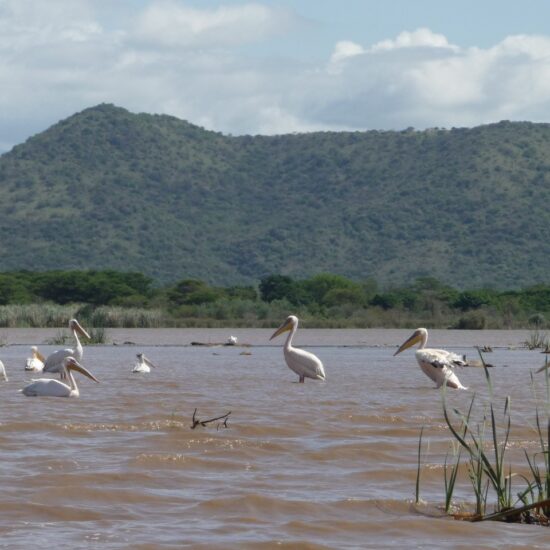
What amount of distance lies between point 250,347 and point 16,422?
18.8 meters

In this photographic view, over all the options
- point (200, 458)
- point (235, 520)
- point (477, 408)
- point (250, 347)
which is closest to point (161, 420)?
point (200, 458)

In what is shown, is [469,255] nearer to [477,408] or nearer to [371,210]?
[371,210]

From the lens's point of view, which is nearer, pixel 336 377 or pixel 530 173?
pixel 336 377

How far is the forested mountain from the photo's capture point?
65.2 meters

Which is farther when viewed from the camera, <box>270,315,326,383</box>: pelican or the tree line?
the tree line

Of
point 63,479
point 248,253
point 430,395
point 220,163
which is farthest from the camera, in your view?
point 220,163

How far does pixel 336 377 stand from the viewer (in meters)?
17.5

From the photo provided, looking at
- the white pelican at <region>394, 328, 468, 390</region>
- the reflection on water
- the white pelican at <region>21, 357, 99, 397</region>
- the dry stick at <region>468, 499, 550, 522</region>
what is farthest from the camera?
the white pelican at <region>394, 328, 468, 390</region>

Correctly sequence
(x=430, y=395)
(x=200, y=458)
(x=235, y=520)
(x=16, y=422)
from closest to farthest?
(x=235, y=520) < (x=200, y=458) < (x=16, y=422) < (x=430, y=395)

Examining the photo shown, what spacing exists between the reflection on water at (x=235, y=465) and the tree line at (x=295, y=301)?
24582mm

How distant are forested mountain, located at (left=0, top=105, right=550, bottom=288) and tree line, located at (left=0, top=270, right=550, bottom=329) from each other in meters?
11.2

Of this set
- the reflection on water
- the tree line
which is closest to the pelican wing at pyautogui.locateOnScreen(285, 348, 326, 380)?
the reflection on water

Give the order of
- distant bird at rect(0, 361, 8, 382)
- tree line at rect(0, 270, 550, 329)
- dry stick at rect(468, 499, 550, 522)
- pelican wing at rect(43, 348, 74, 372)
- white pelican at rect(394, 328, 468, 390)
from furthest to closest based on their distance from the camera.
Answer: tree line at rect(0, 270, 550, 329) < pelican wing at rect(43, 348, 74, 372) < distant bird at rect(0, 361, 8, 382) < white pelican at rect(394, 328, 468, 390) < dry stick at rect(468, 499, 550, 522)

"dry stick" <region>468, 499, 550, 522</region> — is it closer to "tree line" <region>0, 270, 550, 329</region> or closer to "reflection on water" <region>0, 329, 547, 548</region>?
"reflection on water" <region>0, 329, 547, 548</region>
